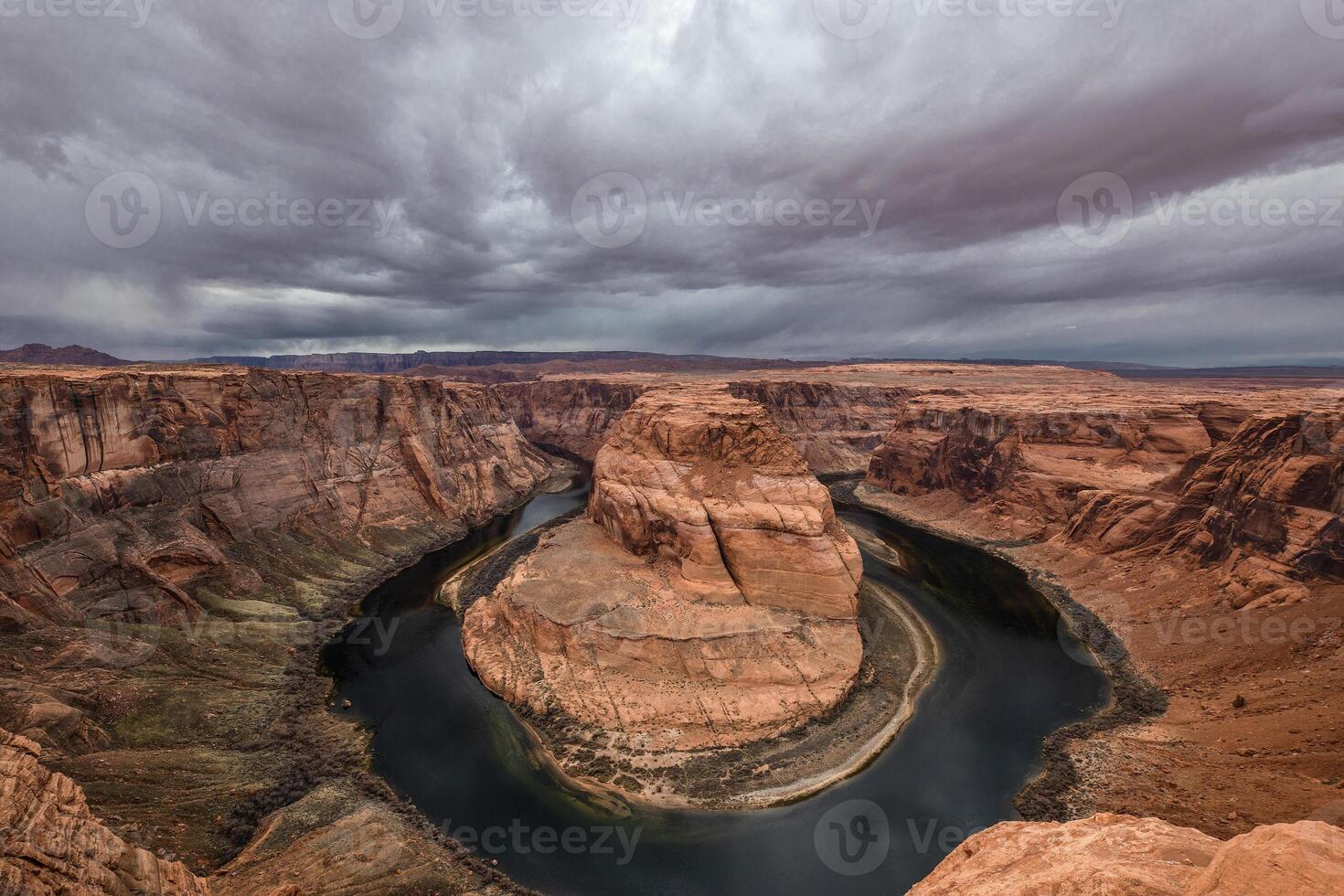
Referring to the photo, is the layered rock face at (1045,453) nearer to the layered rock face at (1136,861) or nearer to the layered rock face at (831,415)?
→ the layered rock face at (831,415)

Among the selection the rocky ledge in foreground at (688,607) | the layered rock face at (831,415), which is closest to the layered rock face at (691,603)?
the rocky ledge in foreground at (688,607)

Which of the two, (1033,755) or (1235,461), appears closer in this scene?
(1033,755)

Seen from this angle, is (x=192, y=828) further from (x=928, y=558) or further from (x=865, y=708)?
(x=928, y=558)

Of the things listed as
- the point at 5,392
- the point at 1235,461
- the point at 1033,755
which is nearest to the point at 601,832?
the point at 1033,755

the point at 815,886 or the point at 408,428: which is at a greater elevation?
the point at 408,428

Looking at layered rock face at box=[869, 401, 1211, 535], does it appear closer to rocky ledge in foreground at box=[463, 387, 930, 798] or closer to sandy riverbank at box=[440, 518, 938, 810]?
rocky ledge in foreground at box=[463, 387, 930, 798]
